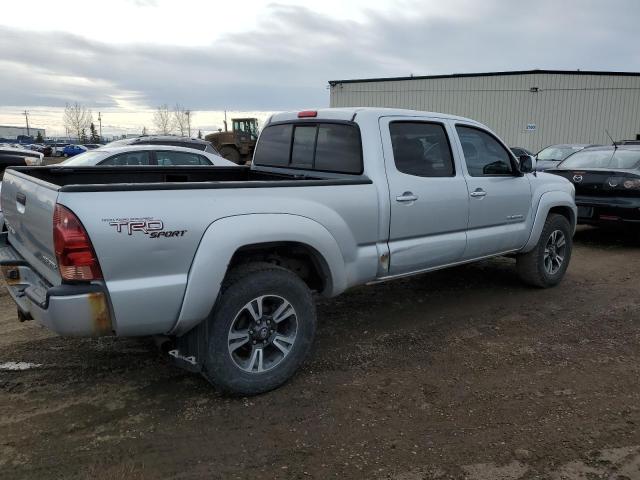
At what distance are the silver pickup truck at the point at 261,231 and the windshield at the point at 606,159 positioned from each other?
178 inches

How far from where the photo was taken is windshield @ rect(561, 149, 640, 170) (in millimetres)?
9132

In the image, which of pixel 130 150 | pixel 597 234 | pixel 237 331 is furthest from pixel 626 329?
pixel 130 150

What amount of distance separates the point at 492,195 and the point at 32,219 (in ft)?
12.9

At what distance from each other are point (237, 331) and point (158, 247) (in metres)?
0.84

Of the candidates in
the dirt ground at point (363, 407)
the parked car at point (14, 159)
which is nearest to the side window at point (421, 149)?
the dirt ground at point (363, 407)

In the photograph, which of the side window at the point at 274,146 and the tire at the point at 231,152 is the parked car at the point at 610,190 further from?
the tire at the point at 231,152

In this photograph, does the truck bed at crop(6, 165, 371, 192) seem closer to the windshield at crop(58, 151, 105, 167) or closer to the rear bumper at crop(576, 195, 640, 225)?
the windshield at crop(58, 151, 105, 167)

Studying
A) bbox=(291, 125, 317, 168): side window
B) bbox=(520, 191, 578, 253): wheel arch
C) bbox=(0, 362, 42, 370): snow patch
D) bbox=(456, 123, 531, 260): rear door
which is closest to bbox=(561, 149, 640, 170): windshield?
bbox=(520, 191, 578, 253): wheel arch

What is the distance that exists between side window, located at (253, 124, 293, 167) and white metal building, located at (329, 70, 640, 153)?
29939mm

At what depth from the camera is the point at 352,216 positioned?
396cm

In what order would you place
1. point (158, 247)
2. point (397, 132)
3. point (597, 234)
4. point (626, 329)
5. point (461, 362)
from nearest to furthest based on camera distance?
point (158, 247) < point (461, 362) < point (397, 132) < point (626, 329) < point (597, 234)

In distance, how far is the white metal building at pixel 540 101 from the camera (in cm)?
3048

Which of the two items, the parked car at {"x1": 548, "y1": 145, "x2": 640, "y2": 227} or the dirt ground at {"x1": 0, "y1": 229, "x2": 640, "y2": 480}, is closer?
the dirt ground at {"x1": 0, "y1": 229, "x2": 640, "y2": 480}

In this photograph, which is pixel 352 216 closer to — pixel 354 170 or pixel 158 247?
pixel 354 170
